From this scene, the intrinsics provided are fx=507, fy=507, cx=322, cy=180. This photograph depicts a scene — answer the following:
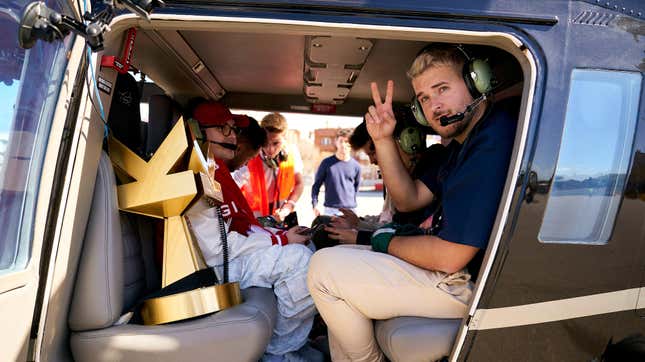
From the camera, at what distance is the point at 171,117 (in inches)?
105

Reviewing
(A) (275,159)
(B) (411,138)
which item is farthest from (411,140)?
(A) (275,159)

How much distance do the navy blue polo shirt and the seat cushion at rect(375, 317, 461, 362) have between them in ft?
1.10

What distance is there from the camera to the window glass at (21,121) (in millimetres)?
1382

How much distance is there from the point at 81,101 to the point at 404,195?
1.46 meters

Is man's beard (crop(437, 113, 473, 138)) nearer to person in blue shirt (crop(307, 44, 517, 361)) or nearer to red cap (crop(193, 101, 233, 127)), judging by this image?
person in blue shirt (crop(307, 44, 517, 361))

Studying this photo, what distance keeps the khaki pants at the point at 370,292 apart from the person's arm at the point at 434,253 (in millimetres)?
41

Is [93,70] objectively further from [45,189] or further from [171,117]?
[171,117]

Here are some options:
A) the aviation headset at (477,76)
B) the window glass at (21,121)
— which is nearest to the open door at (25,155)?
the window glass at (21,121)

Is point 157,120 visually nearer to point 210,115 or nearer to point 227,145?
point 210,115

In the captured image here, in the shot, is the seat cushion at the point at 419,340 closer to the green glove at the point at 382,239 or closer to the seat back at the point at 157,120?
the green glove at the point at 382,239

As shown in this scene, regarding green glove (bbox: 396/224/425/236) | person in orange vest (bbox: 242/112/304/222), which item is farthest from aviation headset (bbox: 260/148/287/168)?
green glove (bbox: 396/224/425/236)

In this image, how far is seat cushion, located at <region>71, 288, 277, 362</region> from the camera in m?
1.79

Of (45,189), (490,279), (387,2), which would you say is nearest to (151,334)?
(45,189)

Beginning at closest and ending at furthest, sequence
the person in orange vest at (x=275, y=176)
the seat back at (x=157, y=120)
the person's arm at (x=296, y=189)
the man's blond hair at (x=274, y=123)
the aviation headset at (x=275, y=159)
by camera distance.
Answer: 1. the seat back at (x=157, y=120)
2. the person in orange vest at (x=275, y=176)
3. the man's blond hair at (x=274, y=123)
4. the aviation headset at (x=275, y=159)
5. the person's arm at (x=296, y=189)
